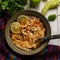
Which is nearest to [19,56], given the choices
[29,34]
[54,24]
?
[29,34]

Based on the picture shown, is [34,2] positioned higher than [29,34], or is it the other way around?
[34,2]

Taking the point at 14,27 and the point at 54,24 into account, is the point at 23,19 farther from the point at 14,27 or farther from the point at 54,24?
the point at 54,24

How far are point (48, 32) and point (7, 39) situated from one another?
0.59ft

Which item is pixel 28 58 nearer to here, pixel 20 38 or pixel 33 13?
pixel 20 38

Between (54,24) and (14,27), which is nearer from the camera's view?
(14,27)

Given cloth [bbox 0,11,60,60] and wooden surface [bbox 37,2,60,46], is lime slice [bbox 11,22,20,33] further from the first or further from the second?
wooden surface [bbox 37,2,60,46]

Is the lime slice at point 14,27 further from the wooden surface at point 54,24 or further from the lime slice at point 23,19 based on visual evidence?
the wooden surface at point 54,24

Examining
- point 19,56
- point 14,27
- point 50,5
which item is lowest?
point 19,56

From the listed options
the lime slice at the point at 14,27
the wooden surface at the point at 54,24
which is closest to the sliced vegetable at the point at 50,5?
the wooden surface at the point at 54,24

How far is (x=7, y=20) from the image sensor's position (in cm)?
116

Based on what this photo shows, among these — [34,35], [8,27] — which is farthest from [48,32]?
[8,27]

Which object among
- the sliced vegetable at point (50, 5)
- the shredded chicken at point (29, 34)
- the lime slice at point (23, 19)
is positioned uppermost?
the sliced vegetable at point (50, 5)

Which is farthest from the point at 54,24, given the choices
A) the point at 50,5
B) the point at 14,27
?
the point at 14,27

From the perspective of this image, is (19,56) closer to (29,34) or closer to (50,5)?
(29,34)
